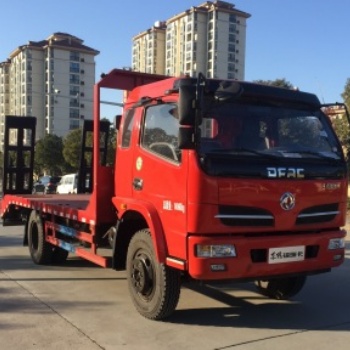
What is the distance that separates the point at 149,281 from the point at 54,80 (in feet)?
340

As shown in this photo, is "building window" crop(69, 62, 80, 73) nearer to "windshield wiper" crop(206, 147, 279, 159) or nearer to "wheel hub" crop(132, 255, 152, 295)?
"wheel hub" crop(132, 255, 152, 295)

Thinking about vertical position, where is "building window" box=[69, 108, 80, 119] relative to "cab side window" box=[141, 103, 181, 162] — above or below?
above

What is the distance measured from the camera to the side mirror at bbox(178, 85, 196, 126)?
4.65m

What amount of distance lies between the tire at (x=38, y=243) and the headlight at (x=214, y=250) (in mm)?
4353

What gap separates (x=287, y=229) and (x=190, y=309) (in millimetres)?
1582

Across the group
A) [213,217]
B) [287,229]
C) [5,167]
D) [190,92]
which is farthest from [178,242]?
[5,167]

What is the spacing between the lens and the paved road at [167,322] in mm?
4750

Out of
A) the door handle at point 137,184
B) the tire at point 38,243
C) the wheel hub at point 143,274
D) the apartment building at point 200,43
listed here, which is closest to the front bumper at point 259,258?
the wheel hub at point 143,274

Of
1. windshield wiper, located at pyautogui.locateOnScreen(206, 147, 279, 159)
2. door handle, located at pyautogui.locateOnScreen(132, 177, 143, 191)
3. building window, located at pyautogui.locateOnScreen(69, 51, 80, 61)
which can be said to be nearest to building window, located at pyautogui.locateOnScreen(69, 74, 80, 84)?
building window, located at pyautogui.locateOnScreen(69, 51, 80, 61)

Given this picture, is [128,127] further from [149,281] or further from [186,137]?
[149,281]

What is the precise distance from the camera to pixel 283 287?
6.49 m

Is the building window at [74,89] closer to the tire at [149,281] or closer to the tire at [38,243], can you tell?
the tire at [38,243]

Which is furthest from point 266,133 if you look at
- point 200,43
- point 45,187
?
point 200,43

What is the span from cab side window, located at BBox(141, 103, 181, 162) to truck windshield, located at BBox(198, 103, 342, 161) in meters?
0.37
